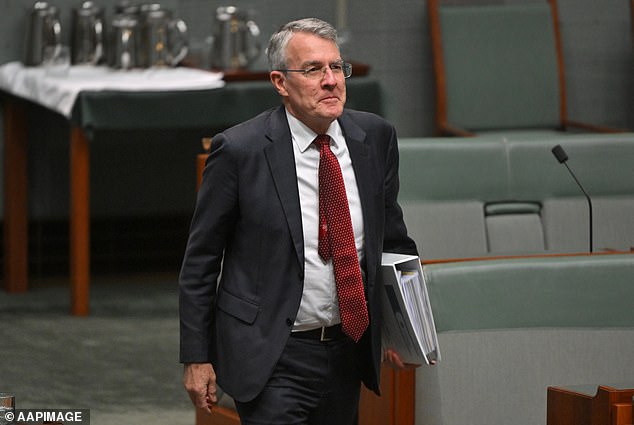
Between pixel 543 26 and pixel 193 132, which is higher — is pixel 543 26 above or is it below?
above

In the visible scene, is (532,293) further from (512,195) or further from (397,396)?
(512,195)

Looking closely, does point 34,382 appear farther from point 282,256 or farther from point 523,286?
point 282,256

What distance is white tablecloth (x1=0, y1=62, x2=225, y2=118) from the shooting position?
528cm

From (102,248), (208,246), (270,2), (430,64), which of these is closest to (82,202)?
(102,248)

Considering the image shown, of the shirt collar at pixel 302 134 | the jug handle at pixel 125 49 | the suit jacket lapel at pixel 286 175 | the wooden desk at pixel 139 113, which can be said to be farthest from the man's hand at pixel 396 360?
the jug handle at pixel 125 49

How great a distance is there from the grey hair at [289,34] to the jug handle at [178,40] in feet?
11.7

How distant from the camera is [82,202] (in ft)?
17.8

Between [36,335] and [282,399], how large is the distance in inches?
117

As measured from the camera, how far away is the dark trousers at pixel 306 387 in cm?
238

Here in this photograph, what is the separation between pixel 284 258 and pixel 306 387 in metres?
0.25

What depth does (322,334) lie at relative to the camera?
94.8 inches
